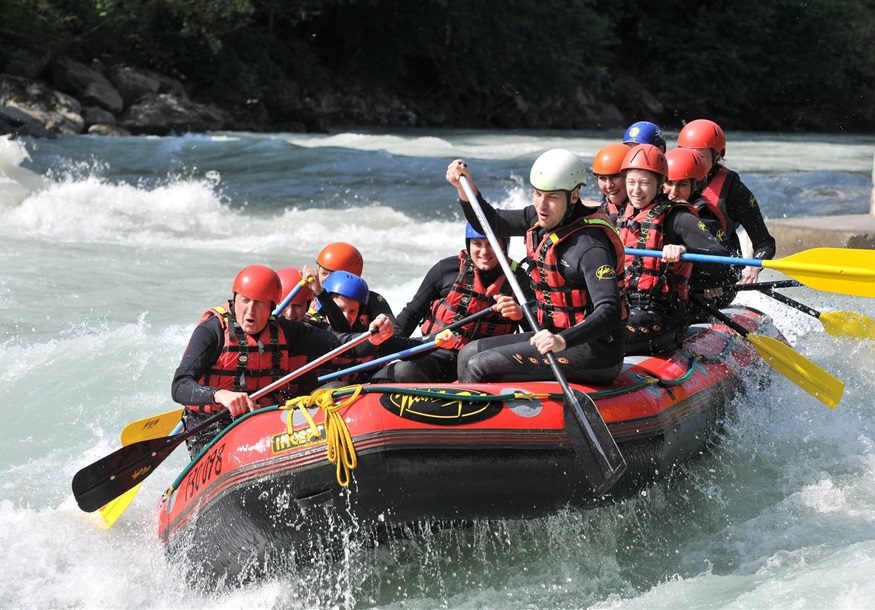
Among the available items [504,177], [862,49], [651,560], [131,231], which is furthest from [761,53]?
[651,560]

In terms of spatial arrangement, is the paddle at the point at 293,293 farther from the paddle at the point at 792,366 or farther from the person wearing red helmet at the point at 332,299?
the paddle at the point at 792,366

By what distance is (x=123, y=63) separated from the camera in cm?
2197

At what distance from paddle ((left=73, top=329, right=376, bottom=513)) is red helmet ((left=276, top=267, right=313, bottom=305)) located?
934mm

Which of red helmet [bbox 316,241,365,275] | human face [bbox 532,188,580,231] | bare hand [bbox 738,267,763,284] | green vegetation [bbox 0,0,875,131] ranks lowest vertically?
green vegetation [bbox 0,0,875,131]

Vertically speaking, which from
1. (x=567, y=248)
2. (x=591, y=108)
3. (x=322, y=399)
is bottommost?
(x=591, y=108)

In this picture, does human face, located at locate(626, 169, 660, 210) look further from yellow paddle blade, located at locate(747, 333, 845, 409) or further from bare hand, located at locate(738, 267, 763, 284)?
bare hand, located at locate(738, 267, 763, 284)

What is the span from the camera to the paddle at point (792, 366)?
18.4 feet

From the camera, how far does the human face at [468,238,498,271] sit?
201 inches

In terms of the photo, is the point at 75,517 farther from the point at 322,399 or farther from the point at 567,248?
the point at 567,248

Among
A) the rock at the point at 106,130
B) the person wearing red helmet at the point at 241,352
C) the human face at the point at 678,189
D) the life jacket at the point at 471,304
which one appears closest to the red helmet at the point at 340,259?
the life jacket at the point at 471,304

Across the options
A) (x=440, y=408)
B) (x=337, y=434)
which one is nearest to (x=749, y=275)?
(x=440, y=408)

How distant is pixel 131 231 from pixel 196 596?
8839mm

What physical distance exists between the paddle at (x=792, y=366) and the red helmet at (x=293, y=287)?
1976 mm

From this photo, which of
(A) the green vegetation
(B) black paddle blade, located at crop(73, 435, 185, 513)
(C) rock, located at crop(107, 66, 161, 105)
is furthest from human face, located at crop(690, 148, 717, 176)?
(C) rock, located at crop(107, 66, 161, 105)
